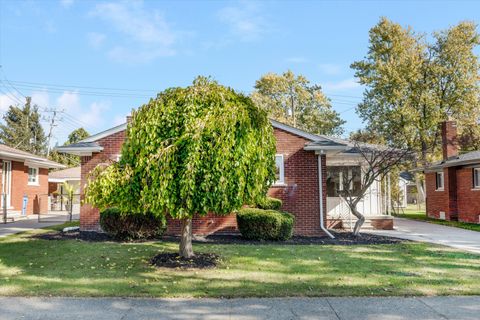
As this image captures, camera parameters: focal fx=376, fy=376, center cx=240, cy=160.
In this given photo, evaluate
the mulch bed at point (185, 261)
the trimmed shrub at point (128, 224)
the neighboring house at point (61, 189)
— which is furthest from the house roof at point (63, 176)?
the mulch bed at point (185, 261)

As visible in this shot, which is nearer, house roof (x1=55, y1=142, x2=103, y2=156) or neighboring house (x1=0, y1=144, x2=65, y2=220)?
house roof (x1=55, y1=142, x2=103, y2=156)

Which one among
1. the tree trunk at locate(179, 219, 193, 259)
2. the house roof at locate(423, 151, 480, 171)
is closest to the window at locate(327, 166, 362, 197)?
A: the house roof at locate(423, 151, 480, 171)

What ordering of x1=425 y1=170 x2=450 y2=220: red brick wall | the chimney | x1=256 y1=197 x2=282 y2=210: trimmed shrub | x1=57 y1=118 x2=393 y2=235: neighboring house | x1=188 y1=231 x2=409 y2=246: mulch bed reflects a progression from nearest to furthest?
x1=188 y1=231 x2=409 y2=246: mulch bed, x1=256 y1=197 x2=282 y2=210: trimmed shrub, x1=57 y1=118 x2=393 y2=235: neighboring house, x1=425 y1=170 x2=450 y2=220: red brick wall, the chimney

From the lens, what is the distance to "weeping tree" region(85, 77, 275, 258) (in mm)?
6445

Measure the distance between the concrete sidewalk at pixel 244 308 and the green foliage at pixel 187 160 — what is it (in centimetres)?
188

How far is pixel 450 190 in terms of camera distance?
19406mm

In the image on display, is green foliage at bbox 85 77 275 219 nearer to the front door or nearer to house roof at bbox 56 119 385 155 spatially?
house roof at bbox 56 119 385 155

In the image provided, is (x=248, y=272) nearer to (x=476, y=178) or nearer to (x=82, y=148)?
(x=82, y=148)

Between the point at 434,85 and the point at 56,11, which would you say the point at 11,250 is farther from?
the point at 434,85

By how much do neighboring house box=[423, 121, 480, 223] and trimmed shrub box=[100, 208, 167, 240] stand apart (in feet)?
47.1

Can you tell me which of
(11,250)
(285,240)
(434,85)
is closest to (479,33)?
(434,85)

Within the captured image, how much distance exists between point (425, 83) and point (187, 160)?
28.1 meters

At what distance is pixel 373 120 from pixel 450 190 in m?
12.7

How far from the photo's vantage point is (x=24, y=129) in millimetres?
45469
